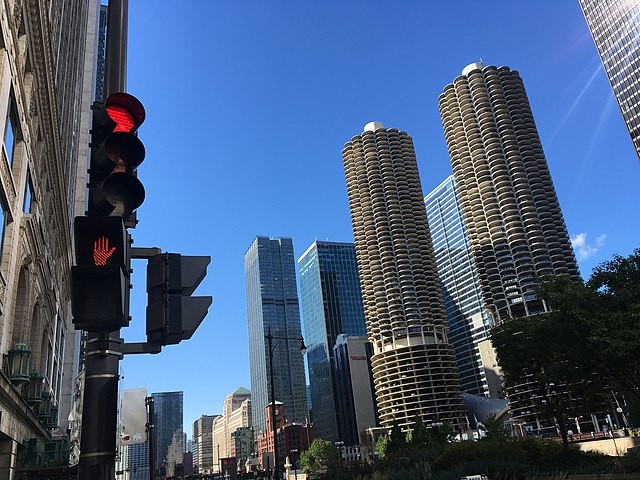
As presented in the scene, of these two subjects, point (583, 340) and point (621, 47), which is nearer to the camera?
point (583, 340)

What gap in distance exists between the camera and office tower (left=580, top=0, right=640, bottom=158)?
140500 millimetres

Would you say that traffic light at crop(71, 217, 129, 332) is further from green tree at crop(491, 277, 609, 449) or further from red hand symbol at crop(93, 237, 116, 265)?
green tree at crop(491, 277, 609, 449)

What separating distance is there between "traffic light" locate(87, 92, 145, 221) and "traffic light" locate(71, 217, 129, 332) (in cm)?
26

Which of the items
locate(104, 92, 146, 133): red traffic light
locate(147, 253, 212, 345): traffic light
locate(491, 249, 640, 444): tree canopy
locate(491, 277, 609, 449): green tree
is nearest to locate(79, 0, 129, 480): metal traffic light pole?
locate(147, 253, 212, 345): traffic light

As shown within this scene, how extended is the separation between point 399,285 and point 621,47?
3548 inches

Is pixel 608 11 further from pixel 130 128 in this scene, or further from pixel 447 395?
pixel 130 128

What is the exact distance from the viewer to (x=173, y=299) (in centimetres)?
436

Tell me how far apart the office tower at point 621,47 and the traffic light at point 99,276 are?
6113 inches

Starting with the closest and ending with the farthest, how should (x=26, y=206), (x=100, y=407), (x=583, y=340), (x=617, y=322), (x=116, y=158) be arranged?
(x=100, y=407) → (x=116, y=158) → (x=26, y=206) → (x=617, y=322) → (x=583, y=340)

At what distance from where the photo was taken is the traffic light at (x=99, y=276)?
374cm

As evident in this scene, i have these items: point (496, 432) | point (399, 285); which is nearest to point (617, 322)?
point (496, 432)

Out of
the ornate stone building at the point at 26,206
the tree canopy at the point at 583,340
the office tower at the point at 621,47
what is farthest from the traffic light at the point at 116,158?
the office tower at the point at 621,47

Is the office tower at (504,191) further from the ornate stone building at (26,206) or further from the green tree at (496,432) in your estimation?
the ornate stone building at (26,206)

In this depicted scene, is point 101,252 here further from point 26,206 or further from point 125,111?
point 26,206
